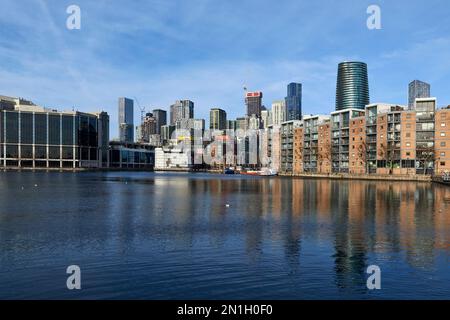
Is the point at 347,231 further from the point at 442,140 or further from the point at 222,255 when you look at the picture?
the point at 442,140

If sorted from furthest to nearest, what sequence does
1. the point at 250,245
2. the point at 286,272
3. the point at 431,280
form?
the point at 250,245, the point at 286,272, the point at 431,280

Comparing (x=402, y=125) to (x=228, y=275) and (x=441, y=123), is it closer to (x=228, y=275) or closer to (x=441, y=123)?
(x=441, y=123)

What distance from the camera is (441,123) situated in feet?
579

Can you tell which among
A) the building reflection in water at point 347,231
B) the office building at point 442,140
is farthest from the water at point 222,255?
the office building at point 442,140

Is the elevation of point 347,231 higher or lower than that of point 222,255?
lower

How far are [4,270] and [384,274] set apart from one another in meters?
24.2

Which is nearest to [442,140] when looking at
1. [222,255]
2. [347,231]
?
[347,231]

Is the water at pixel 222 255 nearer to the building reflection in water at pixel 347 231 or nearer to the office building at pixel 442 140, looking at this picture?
the building reflection in water at pixel 347 231

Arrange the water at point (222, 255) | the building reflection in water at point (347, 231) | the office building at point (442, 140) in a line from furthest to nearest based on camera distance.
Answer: the office building at point (442, 140)
the building reflection in water at point (347, 231)
the water at point (222, 255)

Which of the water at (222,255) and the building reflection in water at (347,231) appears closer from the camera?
the water at (222,255)

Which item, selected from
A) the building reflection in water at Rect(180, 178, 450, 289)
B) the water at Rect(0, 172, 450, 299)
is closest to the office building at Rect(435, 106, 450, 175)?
the building reflection in water at Rect(180, 178, 450, 289)

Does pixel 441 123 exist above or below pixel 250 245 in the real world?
above

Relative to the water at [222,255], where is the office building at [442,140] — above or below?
above
